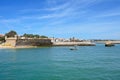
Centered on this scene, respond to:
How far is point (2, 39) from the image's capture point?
10606 centimetres

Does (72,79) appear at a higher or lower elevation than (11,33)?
lower

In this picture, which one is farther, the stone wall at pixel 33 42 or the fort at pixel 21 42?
the stone wall at pixel 33 42

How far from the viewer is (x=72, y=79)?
67.9 feet

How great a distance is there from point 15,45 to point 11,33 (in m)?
19.6

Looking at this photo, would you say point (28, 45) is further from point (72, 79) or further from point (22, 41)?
point (72, 79)

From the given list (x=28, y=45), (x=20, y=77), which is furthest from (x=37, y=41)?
(x=20, y=77)

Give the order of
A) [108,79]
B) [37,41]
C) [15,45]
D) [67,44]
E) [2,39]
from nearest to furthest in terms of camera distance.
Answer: [108,79] < [15,45] < [37,41] < [2,39] < [67,44]

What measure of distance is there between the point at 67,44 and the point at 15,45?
3319 cm

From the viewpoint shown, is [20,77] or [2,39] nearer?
[20,77]

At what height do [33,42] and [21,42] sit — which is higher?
[21,42]

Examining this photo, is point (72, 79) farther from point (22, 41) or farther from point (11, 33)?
point (11, 33)

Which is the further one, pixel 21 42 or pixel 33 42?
pixel 33 42

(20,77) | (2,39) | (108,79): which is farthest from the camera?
(2,39)

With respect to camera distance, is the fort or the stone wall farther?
the stone wall
